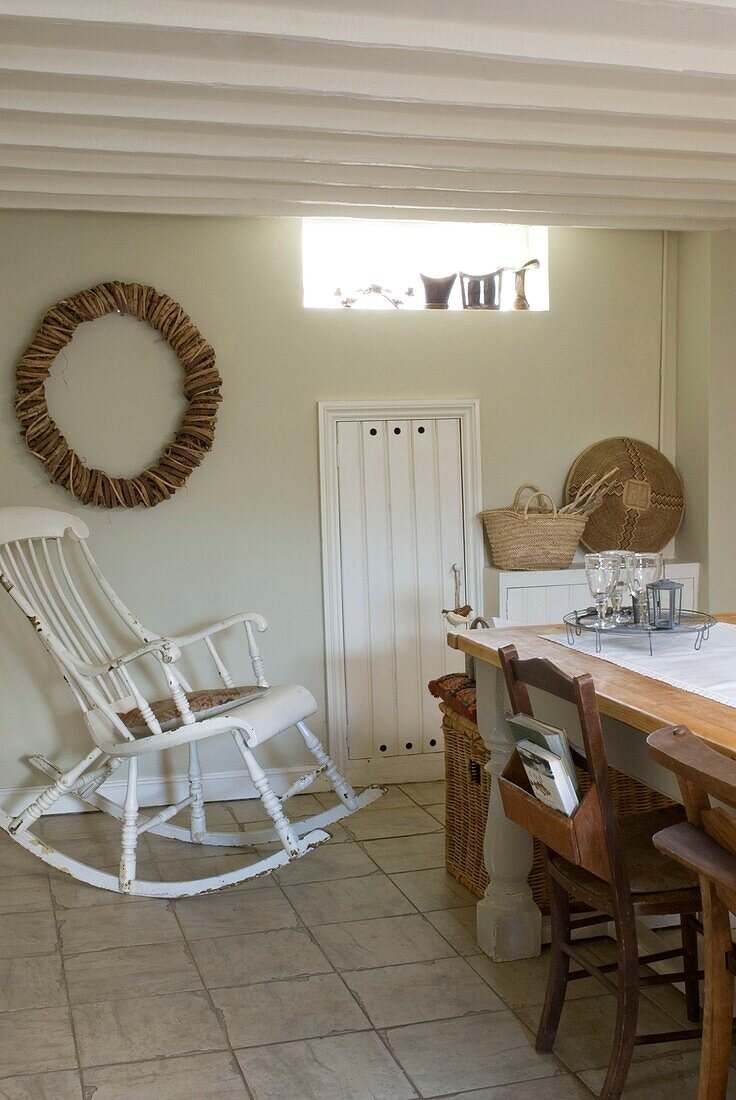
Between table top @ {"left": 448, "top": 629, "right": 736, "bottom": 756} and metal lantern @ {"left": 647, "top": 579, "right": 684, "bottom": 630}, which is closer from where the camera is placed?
table top @ {"left": 448, "top": 629, "right": 736, "bottom": 756}

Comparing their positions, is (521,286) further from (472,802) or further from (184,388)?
(472,802)

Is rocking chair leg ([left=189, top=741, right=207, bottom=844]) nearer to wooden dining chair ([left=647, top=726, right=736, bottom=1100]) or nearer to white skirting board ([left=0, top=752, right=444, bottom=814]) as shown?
white skirting board ([left=0, top=752, right=444, bottom=814])

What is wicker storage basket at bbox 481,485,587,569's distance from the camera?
4.57m

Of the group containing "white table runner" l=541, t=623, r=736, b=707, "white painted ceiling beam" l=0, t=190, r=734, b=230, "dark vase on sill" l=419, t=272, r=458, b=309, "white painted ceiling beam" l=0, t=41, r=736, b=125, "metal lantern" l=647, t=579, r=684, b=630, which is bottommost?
"white table runner" l=541, t=623, r=736, b=707

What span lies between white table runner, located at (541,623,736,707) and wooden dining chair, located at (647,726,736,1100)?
1.37 feet

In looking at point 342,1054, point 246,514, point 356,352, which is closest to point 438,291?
point 356,352

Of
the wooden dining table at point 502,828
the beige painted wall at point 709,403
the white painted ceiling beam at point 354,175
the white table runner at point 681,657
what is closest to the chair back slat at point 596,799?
the white table runner at point 681,657

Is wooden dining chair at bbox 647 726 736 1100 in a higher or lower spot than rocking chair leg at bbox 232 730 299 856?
higher

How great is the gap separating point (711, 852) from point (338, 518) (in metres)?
3.13

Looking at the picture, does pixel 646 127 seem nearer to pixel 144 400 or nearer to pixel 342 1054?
pixel 144 400

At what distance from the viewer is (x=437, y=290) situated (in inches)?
190

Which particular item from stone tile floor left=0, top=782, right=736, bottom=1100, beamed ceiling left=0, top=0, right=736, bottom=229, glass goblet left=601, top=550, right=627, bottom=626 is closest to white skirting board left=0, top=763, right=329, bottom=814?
stone tile floor left=0, top=782, right=736, bottom=1100

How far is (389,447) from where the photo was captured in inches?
185

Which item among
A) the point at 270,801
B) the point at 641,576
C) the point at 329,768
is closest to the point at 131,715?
the point at 270,801
